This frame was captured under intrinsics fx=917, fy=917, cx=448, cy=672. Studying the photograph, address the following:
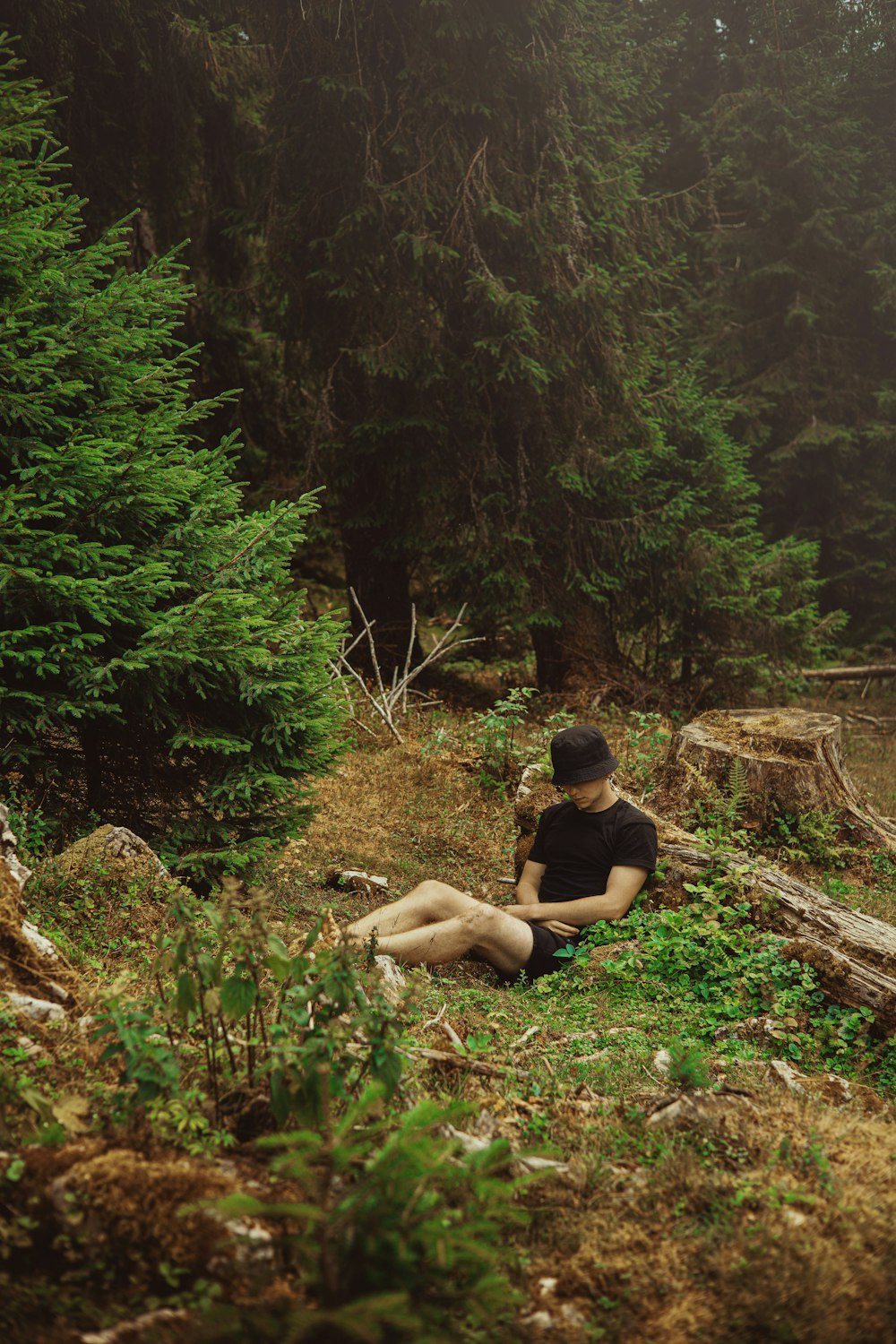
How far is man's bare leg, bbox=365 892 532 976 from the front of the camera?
4621mm

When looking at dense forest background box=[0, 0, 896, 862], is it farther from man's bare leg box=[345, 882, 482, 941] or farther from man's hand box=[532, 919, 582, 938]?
man's hand box=[532, 919, 582, 938]

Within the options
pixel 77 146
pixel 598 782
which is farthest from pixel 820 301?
pixel 598 782

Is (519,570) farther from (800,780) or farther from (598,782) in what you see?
(598,782)

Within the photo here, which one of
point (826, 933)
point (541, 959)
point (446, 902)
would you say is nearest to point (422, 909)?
point (446, 902)

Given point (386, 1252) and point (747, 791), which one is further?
point (747, 791)

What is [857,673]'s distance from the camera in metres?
15.2

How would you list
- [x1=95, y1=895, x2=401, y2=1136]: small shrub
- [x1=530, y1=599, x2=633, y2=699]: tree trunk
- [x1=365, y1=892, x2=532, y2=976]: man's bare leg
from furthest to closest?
[x1=530, y1=599, x2=633, y2=699]: tree trunk < [x1=365, y1=892, x2=532, y2=976]: man's bare leg < [x1=95, y1=895, x2=401, y2=1136]: small shrub

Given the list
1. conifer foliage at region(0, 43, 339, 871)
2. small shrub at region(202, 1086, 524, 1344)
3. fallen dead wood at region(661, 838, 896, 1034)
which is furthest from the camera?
conifer foliage at region(0, 43, 339, 871)

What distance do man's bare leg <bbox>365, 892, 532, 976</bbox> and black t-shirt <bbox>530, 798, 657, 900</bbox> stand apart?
0.45 metres

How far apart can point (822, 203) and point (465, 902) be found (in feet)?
55.0

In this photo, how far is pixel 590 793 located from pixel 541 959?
3.06 feet

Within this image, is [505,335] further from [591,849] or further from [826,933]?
[826,933]

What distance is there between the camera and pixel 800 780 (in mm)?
6996

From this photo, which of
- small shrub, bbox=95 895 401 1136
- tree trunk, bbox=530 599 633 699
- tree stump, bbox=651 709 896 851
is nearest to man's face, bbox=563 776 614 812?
tree stump, bbox=651 709 896 851
